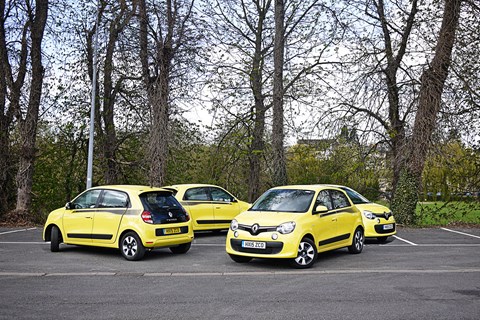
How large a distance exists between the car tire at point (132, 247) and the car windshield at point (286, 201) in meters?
2.45

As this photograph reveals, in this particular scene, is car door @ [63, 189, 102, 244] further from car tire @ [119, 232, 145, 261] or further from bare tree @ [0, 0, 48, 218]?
bare tree @ [0, 0, 48, 218]

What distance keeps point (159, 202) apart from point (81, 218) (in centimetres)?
188

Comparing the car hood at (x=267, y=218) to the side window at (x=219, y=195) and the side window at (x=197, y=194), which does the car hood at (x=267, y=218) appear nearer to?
the side window at (x=197, y=194)

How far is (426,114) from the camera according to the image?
20.0 meters

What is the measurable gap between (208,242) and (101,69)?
11618 millimetres

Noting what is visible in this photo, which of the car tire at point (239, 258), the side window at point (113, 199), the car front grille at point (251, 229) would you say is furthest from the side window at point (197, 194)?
the car front grille at point (251, 229)

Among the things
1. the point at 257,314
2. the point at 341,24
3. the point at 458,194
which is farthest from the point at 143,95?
the point at 257,314

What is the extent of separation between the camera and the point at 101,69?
916 inches

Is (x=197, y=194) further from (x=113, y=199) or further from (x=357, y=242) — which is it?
(x=357, y=242)

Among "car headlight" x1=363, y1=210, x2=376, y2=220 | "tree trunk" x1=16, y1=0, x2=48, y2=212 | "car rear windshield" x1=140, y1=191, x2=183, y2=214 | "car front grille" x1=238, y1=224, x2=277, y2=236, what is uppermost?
"tree trunk" x1=16, y1=0, x2=48, y2=212

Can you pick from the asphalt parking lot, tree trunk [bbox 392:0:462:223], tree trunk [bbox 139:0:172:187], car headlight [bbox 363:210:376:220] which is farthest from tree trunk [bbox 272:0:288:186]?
the asphalt parking lot

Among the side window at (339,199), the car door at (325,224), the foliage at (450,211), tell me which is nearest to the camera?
the car door at (325,224)

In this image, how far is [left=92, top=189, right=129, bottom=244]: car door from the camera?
11570mm

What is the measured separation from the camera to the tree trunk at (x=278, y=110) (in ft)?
73.9
